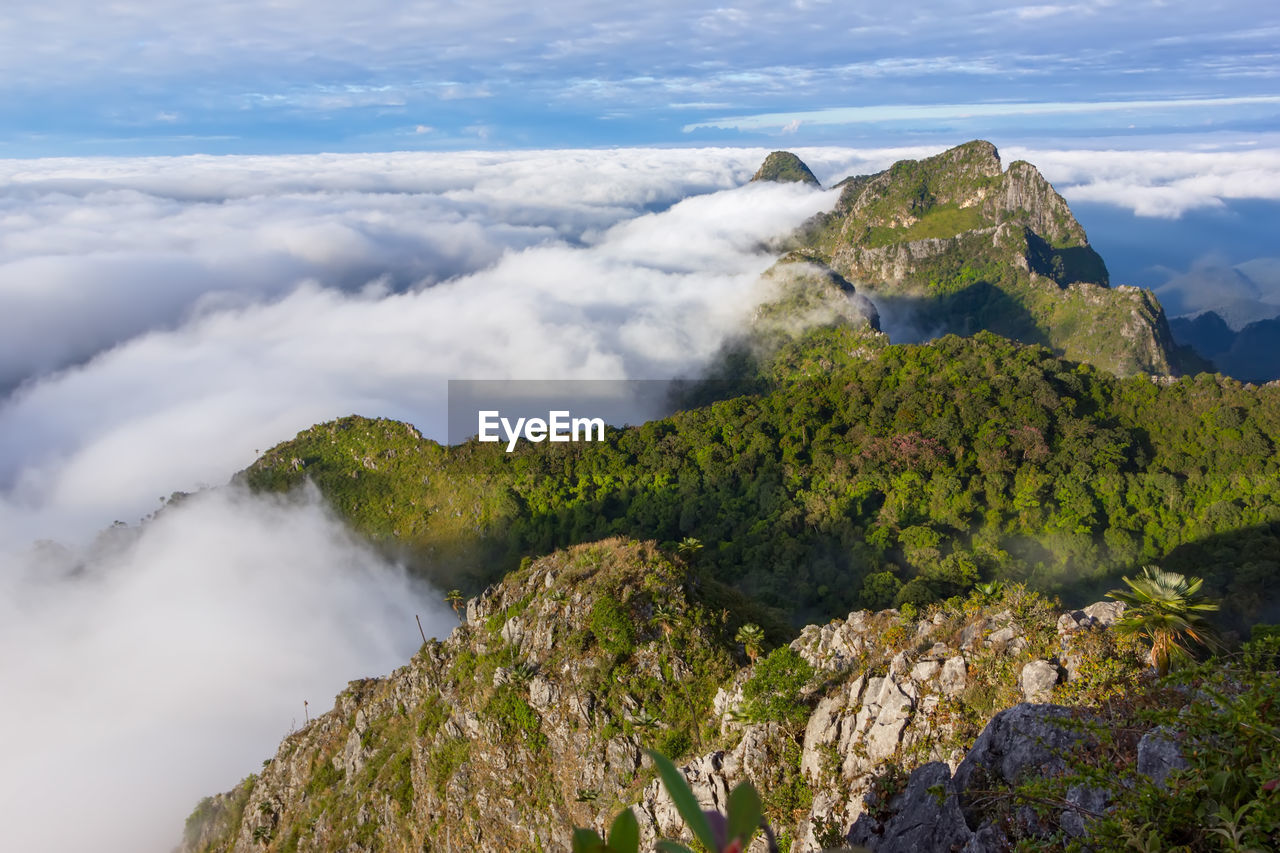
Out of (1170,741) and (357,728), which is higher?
(1170,741)

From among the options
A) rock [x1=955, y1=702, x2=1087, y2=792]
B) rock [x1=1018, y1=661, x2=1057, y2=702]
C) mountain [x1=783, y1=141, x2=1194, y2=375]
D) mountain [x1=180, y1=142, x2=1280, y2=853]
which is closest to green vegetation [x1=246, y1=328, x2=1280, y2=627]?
mountain [x1=180, y1=142, x2=1280, y2=853]

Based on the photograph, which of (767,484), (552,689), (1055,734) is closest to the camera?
(1055,734)

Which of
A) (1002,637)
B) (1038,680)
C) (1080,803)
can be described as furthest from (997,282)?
(1080,803)

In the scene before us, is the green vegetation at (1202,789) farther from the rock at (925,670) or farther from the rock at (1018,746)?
the rock at (925,670)

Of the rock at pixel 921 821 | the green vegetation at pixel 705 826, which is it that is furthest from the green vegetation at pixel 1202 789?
the green vegetation at pixel 705 826

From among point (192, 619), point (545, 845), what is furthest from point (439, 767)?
point (192, 619)

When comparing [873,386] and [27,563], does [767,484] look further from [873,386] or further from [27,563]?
[27,563]

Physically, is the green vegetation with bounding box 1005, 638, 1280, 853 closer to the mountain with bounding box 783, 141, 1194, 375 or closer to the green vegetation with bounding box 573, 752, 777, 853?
the green vegetation with bounding box 573, 752, 777, 853

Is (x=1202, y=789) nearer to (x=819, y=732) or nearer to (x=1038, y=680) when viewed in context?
(x=1038, y=680)
